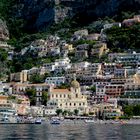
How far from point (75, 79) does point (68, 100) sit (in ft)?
47.4

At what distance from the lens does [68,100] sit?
427ft

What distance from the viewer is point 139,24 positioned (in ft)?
544

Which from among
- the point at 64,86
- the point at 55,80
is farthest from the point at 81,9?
the point at 64,86

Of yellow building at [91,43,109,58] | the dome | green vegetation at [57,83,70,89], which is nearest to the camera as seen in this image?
the dome

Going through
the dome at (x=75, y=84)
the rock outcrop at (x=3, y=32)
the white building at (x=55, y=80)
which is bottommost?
the dome at (x=75, y=84)

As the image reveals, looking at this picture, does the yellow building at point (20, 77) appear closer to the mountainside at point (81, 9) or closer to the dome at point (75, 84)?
the dome at point (75, 84)

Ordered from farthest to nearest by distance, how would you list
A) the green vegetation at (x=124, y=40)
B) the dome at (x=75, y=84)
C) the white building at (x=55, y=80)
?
1. the green vegetation at (x=124, y=40)
2. the white building at (x=55, y=80)
3. the dome at (x=75, y=84)

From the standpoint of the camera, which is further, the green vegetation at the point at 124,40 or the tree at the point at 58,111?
the green vegetation at the point at 124,40

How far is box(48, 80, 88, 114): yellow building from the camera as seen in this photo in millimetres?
128125

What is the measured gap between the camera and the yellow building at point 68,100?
12812 cm

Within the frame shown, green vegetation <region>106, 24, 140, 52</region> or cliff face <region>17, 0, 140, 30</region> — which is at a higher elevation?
cliff face <region>17, 0, 140, 30</region>

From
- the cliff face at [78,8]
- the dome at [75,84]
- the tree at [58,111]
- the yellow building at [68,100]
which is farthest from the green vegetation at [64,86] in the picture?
the cliff face at [78,8]

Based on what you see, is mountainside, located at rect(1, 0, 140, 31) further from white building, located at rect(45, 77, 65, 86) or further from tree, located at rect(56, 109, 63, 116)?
tree, located at rect(56, 109, 63, 116)

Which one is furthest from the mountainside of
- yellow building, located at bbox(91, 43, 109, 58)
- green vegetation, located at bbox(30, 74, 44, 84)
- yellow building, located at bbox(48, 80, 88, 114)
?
yellow building, located at bbox(48, 80, 88, 114)
